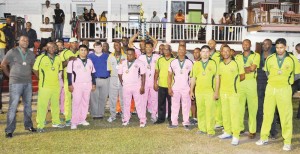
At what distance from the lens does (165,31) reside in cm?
1997

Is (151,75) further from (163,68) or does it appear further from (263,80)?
(263,80)

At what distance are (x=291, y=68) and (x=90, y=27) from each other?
13.3m

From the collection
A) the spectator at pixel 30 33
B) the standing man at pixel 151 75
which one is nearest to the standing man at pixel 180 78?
the standing man at pixel 151 75

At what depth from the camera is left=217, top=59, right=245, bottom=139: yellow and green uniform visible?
8344 mm

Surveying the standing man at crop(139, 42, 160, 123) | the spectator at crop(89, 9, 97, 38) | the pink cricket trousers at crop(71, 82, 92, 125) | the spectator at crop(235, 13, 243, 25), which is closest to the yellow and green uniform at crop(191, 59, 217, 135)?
the standing man at crop(139, 42, 160, 123)

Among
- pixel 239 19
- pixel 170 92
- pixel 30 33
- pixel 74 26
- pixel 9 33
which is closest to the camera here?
pixel 170 92

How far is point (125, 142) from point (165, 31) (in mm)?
12092

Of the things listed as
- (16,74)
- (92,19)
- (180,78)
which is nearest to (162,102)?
(180,78)

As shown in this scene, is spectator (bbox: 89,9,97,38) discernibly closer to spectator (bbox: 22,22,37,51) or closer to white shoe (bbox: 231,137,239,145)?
spectator (bbox: 22,22,37,51)

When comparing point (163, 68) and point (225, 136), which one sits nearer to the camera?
point (225, 136)

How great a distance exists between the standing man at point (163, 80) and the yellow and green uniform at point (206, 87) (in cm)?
116

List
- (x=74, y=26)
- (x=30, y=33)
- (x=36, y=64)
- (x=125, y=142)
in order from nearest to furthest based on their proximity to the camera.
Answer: (x=125, y=142), (x=36, y=64), (x=30, y=33), (x=74, y=26)

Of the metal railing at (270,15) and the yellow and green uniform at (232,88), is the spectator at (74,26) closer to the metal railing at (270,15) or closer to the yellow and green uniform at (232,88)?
the metal railing at (270,15)

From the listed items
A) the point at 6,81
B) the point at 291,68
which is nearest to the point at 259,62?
the point at 291,68
